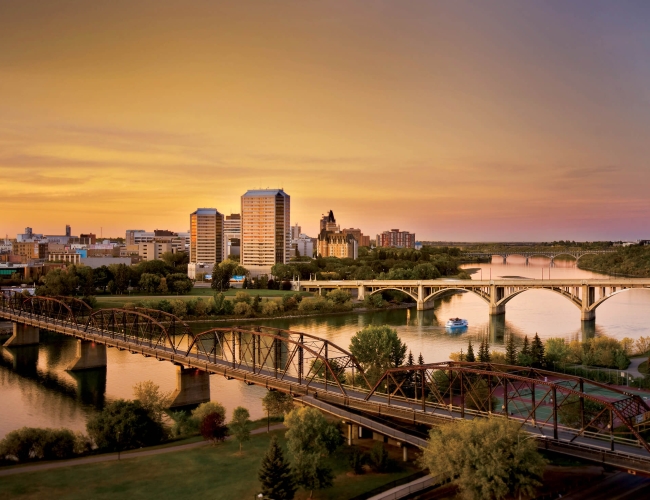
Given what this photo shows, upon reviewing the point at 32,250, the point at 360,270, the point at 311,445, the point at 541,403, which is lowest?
the point at 311,445

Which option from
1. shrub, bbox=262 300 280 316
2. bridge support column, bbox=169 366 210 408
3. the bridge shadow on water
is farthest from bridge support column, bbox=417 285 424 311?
bridge support column, bbox=169 366 210 408

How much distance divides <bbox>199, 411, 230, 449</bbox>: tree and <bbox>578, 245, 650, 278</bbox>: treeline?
291 ft

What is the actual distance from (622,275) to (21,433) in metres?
98.3

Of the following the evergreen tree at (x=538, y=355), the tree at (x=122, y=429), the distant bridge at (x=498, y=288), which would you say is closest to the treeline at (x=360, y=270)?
the distant bridge at (x=498, y=288)

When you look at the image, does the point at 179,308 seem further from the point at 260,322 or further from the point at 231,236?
the point at 231,236

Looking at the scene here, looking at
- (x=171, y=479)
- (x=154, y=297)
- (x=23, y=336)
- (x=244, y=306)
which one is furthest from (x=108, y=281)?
(x=171, y=479)

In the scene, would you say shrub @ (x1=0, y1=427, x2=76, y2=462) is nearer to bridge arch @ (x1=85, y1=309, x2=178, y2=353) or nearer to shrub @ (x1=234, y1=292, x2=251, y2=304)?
bridge arch @ (x1=85, y1=309, x2=178, y2=353)

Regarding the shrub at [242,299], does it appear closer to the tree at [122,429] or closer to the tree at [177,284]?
the tree at [177,284]

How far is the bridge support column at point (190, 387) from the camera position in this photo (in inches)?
1135

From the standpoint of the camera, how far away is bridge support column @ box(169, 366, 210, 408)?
2883cm

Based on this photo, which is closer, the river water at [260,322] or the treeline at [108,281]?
the river water at [260,322]

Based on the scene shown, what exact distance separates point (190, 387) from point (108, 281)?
46.2 m

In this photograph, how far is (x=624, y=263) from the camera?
109 meters

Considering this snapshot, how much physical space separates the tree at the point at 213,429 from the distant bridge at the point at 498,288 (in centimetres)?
3968
